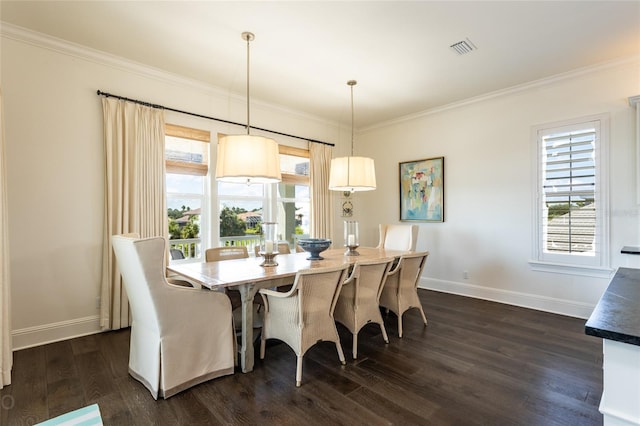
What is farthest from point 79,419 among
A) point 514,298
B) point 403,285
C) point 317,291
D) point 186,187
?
point 514,298

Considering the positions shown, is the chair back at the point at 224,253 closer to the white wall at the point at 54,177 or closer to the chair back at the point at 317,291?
the white wall at the point at 54,177

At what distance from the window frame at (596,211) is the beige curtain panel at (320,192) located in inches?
118

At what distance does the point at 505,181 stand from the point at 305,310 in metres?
3.51

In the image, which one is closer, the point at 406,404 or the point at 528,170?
the point at 406,404

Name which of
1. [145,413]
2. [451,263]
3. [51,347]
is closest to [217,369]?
[145,413]

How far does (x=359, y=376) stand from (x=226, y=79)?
3.64 m

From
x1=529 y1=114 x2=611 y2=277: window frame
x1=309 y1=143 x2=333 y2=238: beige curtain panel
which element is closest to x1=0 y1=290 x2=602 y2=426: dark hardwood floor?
x1=529 y1=114 x2=611 y2=277: window frame

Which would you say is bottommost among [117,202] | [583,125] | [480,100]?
[117,202]

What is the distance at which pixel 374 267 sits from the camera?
2797 mm

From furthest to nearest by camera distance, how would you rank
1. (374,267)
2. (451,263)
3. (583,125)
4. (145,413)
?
(451,263) < (583,125) < (374,267) < (145,413)

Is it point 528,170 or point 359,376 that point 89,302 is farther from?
point 528,170

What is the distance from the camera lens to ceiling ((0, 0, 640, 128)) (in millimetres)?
2604

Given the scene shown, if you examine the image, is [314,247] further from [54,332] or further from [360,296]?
[54,332]

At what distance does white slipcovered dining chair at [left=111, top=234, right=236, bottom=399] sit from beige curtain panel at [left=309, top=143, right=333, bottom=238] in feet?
9.98
